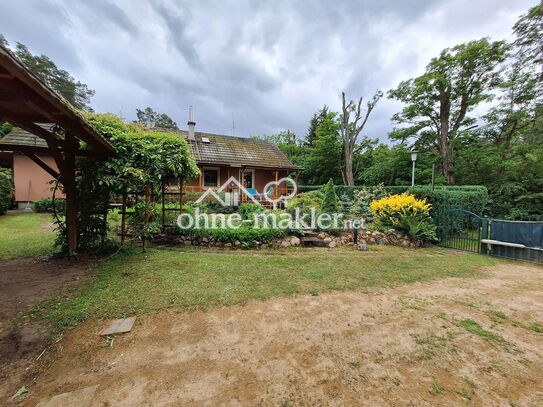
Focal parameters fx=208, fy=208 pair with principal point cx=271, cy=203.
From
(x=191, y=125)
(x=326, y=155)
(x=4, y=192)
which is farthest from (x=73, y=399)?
(x=326, y=155)

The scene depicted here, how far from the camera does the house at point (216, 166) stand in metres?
10.9

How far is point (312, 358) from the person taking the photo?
1996 millimetres

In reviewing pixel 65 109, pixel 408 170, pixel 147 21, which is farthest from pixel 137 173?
pixel 408 170

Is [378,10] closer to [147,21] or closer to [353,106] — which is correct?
[147,21]

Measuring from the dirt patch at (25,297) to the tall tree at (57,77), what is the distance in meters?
23.0

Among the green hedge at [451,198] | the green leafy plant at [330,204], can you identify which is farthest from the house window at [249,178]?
the green hedge at [451,198]

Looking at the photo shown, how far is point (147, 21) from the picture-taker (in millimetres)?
7891

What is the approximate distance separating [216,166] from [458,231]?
465 inches

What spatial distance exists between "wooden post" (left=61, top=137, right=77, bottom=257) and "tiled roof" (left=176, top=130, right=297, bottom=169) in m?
7.53

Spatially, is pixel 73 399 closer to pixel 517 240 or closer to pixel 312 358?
pixel 312 358

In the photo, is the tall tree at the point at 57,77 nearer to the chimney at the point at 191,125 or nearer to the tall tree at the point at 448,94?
the chimney at the point at 191,125

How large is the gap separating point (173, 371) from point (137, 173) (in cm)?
379

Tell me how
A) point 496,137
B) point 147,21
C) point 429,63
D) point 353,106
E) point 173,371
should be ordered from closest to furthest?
point 173,371 < point 147,21 < point 496,137 < point 429,63 < point 353,106

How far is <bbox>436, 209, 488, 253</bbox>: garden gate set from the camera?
6.21 m
